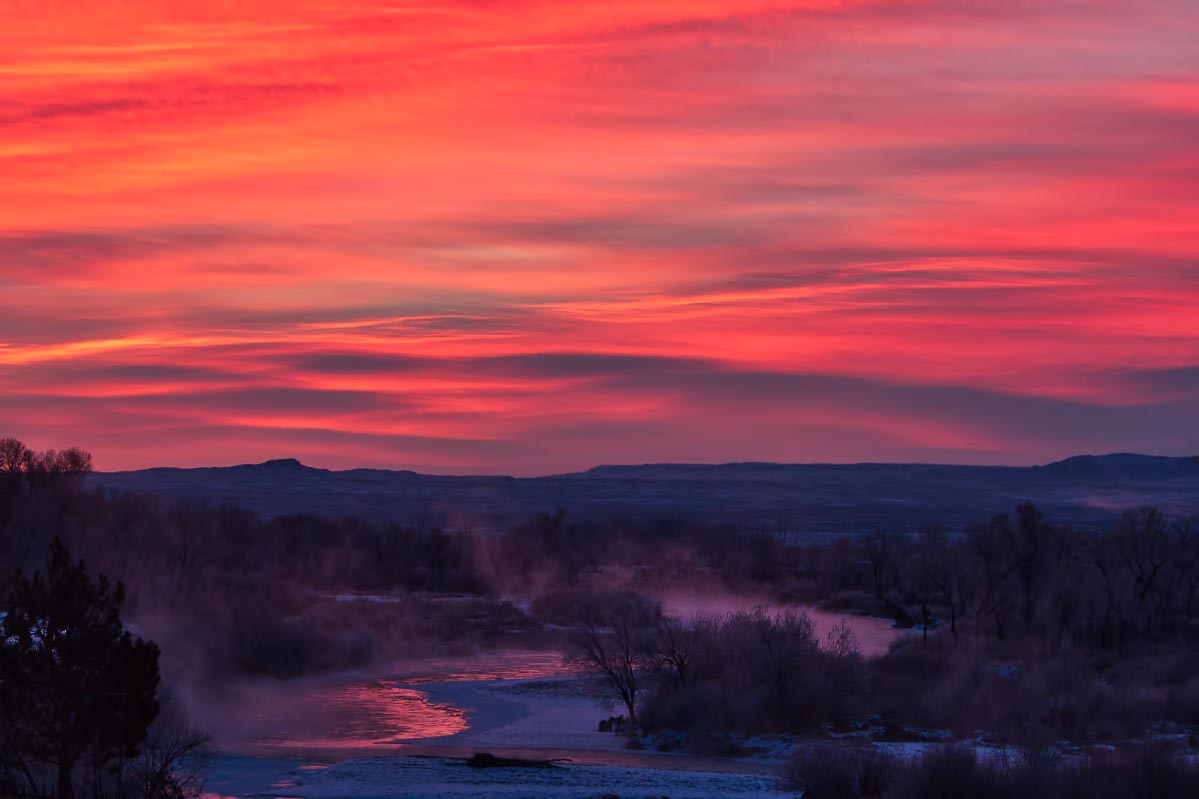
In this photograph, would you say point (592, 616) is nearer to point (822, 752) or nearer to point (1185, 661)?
point (1185, 661)

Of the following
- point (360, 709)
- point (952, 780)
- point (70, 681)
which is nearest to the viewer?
point (70, 681)

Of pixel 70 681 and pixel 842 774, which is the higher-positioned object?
pixel 70 681

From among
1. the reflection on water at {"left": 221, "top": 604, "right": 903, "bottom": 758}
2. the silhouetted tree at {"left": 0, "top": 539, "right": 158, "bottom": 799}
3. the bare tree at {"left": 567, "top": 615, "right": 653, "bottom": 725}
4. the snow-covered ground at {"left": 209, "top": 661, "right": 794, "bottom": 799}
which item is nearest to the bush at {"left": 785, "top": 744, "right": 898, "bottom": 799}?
the snow-covered ground at {"left": 209, "top": 661, "right": 794, "bottom": 799}

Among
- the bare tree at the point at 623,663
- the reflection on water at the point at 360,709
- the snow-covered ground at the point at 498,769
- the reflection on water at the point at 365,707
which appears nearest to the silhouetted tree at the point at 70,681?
the snow-covered ground at the point at 498,769

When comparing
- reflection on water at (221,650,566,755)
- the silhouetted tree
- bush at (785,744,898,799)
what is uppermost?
the silhouetted tree

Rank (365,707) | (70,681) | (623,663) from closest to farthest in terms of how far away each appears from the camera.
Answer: (70,681)
(623,663)
(365,707)

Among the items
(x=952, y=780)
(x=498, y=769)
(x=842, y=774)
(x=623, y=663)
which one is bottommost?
(x=498, y=769)

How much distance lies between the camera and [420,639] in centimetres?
7406

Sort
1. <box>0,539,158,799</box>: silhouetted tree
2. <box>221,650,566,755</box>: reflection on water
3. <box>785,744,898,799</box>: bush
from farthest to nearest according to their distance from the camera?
<box>221,650,566,755</box>: reflection on water
<box>785,744,898,799</box>: bush
<box>0,539,158,799</box>: silhouetted tree

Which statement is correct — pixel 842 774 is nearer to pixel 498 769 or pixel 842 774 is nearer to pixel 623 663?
pixel 498 769

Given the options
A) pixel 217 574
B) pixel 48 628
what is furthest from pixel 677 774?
pixel 217 574

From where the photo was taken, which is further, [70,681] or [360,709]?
[360,709]

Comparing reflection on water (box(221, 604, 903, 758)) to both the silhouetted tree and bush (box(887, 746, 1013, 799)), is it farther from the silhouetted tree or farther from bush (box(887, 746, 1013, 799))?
bush (box(887, 746, 1013, 799))

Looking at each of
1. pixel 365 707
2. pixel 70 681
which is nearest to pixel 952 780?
pixel 70 681
